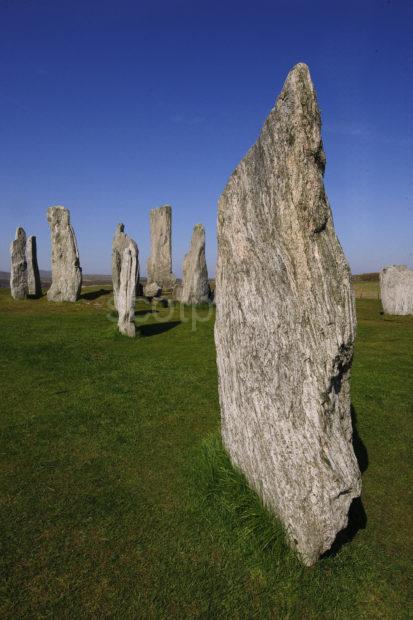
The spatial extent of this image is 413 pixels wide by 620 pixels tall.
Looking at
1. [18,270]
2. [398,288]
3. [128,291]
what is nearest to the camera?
[128,291]

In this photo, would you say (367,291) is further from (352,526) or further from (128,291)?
(352,526)

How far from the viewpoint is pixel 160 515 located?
466 centimetres

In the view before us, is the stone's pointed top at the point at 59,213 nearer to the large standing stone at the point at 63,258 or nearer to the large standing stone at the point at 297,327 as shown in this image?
the large standing stone at the point at 63,258

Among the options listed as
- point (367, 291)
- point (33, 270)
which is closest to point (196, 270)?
point (33, 270)

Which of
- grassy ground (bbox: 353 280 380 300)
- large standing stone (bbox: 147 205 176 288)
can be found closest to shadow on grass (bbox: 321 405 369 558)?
large standing stone (bbox: 147 205 176 288)

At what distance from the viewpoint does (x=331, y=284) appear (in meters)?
3.54

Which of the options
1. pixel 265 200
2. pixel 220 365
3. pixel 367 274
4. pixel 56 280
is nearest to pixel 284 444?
pixel 220 365

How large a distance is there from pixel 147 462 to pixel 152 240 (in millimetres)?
20905

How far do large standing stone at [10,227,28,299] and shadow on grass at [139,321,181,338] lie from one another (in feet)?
27.2

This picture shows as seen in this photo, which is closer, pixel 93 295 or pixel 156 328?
pixel 156 328

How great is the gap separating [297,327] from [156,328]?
11.2m

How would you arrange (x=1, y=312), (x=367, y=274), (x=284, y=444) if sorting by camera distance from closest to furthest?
(x=284, y=444) < (x=1, y=312) < (x=367, y=274)

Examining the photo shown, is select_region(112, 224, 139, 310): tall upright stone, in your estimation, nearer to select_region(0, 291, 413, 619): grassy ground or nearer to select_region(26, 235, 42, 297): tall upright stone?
select_region(26, 235, 42, 297): tall upright stone

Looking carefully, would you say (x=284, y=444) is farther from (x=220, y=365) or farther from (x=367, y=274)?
(x=367, y=274)
